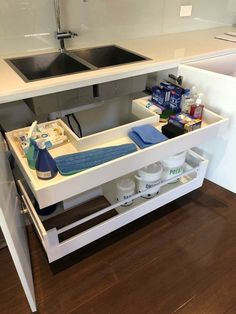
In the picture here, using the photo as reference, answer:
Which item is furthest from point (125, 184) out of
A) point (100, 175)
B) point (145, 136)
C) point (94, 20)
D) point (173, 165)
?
point (94, 20)

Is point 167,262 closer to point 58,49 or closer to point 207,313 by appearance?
point 207,313

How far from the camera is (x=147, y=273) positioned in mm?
1337

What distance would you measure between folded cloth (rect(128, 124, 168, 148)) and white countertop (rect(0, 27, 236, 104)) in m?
0.32

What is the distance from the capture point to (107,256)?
1.42 metres

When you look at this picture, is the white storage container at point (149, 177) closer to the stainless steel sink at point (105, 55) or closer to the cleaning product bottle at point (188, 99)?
the cleaning product bottle at point (188, 99)

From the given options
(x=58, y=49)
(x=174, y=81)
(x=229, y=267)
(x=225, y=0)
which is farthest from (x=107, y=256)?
(x=225, y=0)

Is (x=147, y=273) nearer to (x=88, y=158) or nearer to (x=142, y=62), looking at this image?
(x=88, y=158)

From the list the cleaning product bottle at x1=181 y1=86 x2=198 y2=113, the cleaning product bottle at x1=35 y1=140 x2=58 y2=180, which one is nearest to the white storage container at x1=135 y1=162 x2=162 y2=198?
the cleaning product bottle at x1=181 y1=86 x2=198 y2=113

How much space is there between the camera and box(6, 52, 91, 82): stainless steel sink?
1493 millimetres

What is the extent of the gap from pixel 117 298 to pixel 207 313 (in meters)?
0.40

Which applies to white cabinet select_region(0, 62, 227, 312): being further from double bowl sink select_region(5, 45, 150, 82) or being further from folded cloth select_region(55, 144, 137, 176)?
double bowl sink select_region(5, 45, 150, 82)

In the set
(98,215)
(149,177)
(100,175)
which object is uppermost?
(100,175)

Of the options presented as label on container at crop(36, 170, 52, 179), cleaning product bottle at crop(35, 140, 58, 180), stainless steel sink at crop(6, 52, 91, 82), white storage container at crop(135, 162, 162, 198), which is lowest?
white storage container at crop(135, 162, 162, 198)

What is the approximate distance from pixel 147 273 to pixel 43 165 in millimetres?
795
